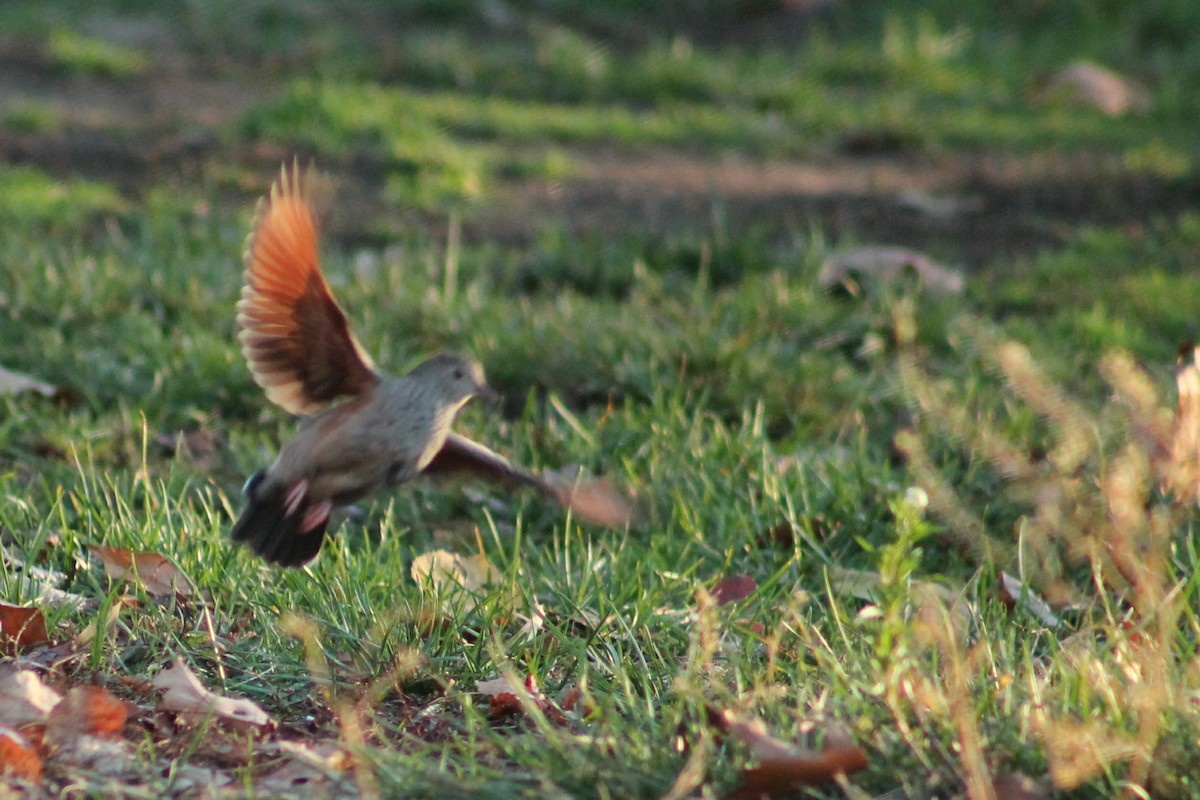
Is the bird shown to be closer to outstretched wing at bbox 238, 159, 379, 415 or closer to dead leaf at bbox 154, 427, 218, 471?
outstretched wing at bbox 238, 159, 379, 415

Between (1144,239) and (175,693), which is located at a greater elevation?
(175,693)

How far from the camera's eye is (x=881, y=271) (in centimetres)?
580

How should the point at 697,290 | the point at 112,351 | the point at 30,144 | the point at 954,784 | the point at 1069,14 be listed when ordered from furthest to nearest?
1. the point at 1069,14
2. the point at 30,144
3. the point at 697,290
4. the point at 112,351
5. the point at 954,784

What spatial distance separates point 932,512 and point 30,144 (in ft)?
16.8

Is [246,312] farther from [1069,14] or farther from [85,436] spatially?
[1069,14]

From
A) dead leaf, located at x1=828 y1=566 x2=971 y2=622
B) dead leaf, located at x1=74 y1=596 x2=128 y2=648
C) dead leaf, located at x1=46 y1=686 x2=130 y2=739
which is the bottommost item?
dead leaf, located at x1=828 y1=566 x2=971 y2=622

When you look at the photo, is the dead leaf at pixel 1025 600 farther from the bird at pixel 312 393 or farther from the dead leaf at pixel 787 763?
the bird at pixel 312 393

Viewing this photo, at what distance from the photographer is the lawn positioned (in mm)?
2479

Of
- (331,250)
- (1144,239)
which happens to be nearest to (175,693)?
(331,250)

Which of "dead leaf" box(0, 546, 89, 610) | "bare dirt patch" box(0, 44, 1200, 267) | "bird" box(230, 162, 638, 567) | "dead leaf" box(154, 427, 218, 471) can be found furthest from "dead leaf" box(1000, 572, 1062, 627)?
"bare dirt patch" box(0, 44, 1200, 267)

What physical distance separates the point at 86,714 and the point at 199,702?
0.19 meters

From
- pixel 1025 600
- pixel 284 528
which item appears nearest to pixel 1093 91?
pixel 1025 600

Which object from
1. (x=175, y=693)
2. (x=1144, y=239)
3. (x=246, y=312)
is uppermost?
(x=246, y=312)

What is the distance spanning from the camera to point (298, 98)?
309 inches
